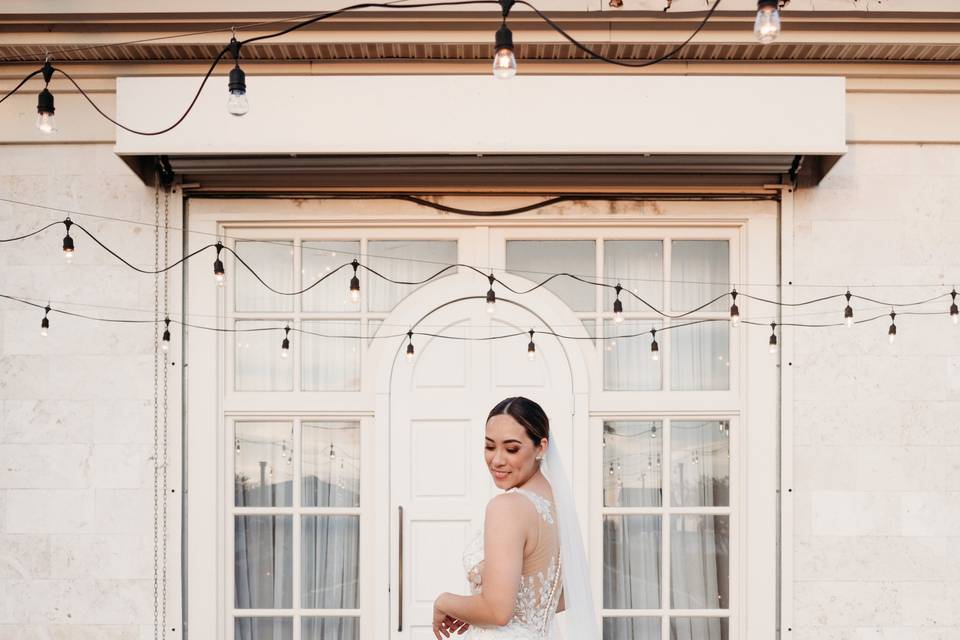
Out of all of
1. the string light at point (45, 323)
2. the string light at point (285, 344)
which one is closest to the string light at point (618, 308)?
the string light at point (285, 344)

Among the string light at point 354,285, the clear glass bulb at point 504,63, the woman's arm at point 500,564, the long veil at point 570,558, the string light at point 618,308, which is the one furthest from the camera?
the string light at point 618,308

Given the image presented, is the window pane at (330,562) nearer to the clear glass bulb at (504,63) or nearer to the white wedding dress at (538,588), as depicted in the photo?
the white wedding dress at (538,588)

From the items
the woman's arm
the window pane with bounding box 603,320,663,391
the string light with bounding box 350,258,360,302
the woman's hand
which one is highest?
the string light with bounding box 350,258,360,302

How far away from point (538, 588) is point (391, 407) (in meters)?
1.60

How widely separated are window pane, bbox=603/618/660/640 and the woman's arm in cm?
172

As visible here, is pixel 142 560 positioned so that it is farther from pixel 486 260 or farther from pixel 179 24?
pixel 179 24

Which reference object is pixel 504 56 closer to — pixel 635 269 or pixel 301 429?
pixel 635 269

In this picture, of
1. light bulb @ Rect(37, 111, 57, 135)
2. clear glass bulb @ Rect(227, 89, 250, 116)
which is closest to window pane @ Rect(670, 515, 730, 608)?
clear glass bulb @ Rect(227, 89, 250, 116)

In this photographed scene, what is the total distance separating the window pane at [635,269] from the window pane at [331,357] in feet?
4.34

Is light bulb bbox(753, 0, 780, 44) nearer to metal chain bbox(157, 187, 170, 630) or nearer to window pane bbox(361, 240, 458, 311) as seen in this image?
window pane bbox(361, 240, 458, 311)

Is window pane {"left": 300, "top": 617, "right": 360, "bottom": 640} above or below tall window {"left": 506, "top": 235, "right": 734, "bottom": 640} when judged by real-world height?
below

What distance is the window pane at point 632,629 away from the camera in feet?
12.3

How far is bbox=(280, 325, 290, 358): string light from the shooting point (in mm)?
3731

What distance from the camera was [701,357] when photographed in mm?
3836
